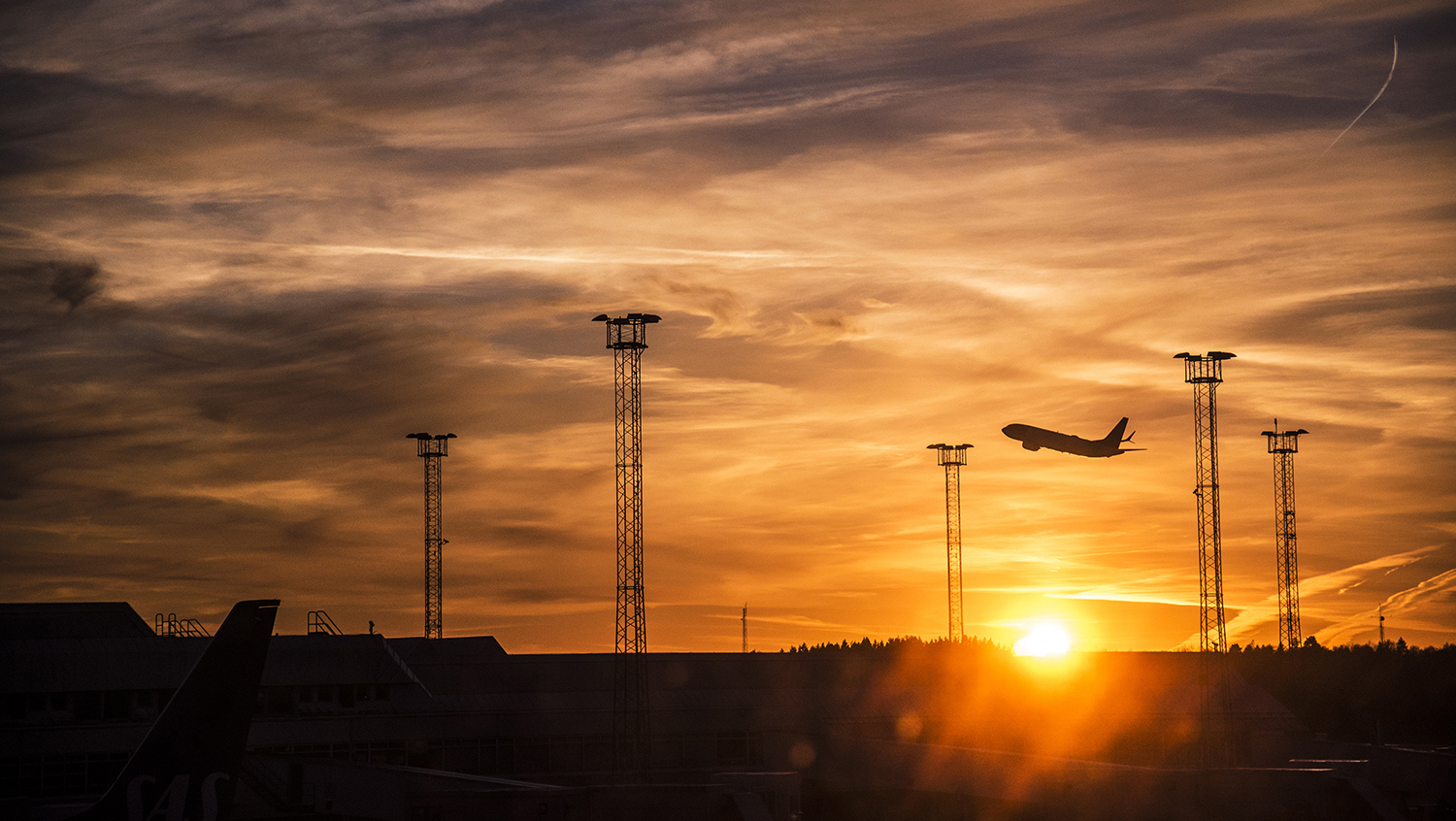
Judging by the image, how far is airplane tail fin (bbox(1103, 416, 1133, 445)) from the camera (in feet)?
336

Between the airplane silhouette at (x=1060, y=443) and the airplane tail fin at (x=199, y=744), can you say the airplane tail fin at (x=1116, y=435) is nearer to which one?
the airplane silhouette at (x=1060, y=443)

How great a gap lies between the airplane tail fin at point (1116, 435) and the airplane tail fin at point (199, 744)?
82.7 m

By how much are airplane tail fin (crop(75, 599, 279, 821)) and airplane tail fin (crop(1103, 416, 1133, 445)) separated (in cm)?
8273

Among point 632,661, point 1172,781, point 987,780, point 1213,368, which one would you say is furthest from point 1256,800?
point 632,661

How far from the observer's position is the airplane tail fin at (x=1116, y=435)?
102 m

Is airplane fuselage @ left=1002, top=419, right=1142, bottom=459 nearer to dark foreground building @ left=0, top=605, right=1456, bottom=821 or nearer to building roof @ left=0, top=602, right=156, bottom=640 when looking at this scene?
dark foreground building @ left=0, top=605, right=1456, bottom=821

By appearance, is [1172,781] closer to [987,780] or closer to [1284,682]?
[987,780]

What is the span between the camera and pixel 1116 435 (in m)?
104

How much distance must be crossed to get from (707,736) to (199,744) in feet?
224

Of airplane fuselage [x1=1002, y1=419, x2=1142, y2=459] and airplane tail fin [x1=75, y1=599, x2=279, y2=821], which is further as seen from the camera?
airplane fuselage [x1=1002, y1=419, x2=1142, y2=459]

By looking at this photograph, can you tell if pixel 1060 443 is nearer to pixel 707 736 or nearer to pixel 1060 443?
pixel 1060 443

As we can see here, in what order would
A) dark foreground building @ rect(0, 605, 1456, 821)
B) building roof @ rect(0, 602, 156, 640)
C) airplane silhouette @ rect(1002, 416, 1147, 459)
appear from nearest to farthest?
dark foreground building @ rect(0, 605, 1456, 821) → building roof @ rect(0, 602, 156, 640) → airplane silhouette @ rect(1002, 416, 1147, 459)

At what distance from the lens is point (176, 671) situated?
76.1 metres

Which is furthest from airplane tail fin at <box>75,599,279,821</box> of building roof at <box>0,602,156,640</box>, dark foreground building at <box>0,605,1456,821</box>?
building roof at <box>0,602,156,640</box>
